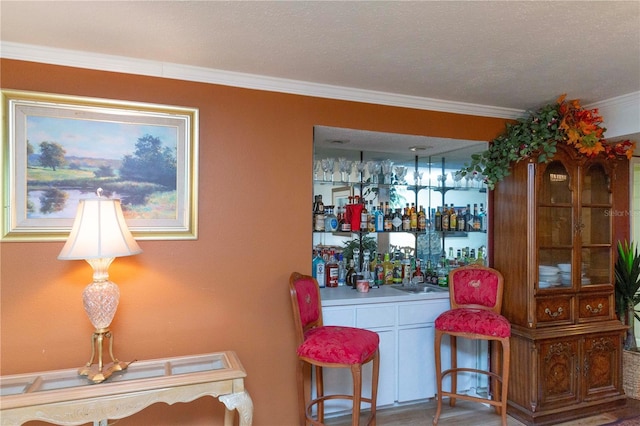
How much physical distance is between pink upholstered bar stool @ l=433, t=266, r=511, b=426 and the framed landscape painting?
1890 millimetres

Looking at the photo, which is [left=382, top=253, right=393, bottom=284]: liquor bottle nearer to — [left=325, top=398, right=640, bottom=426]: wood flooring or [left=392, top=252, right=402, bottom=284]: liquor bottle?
[left=392, top=252, right=402, bottom=284]: liquor bottle

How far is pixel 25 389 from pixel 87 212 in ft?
2.85

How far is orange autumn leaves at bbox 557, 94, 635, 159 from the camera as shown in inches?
114

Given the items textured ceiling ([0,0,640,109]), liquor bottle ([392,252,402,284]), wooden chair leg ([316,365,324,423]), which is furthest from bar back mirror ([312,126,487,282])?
wooden chair leg ([316,365,324,423])

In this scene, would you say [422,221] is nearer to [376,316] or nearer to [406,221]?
[406,221]

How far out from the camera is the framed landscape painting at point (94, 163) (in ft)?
6.98

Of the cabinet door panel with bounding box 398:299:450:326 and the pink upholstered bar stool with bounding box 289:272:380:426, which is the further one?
the cabinet door panel with bounding box 398:299:450:326

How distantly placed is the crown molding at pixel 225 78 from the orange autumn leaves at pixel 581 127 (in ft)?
1.49

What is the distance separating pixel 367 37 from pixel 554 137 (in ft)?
5.83

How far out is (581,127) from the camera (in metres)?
2.91

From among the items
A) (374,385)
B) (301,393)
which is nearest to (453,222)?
(374,385)

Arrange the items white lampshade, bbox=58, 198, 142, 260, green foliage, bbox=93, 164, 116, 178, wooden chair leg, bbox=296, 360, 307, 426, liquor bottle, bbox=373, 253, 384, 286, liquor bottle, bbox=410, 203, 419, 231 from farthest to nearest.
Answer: liquor bottle, bbox=410, 203, 419, 231, liquor bottle, bbox=373, 253, 384, 286, wooden chair leg, bbox=296, 360, 307, 426, green foliage, bbox=93, 164, 116, 178, white lampshade, bbox=58, 198, 142, 260

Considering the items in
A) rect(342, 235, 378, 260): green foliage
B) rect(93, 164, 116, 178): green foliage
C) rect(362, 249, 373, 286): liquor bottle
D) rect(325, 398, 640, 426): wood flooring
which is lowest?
rect(325, 398, 640, 426): wood flooring

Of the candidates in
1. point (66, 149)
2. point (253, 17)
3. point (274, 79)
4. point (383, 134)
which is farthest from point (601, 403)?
point (66, 149)
